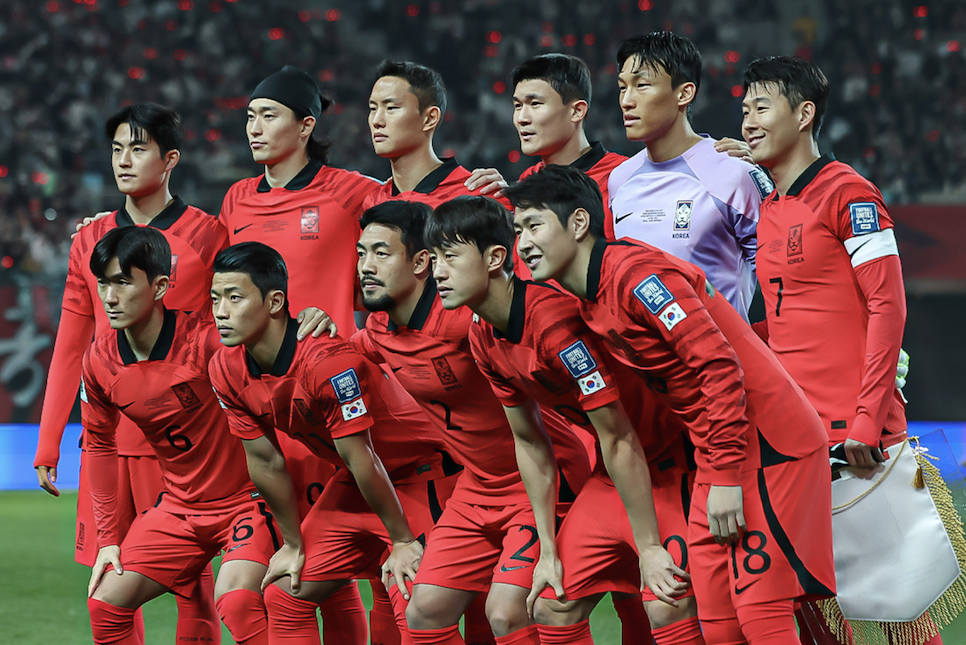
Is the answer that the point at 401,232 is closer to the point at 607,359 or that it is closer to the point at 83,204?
the point at 607,359

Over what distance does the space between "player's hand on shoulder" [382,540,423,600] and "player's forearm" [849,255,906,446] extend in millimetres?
1473

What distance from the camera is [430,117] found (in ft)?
14.4

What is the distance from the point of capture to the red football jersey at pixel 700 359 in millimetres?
2785

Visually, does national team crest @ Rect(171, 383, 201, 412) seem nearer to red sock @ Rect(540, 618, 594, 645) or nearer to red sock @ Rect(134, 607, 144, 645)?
red sock @ Rect(134, 607, 144, 645)

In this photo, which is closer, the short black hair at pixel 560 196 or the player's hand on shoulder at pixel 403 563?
the short black hair at pixel 560 196

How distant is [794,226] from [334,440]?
5.59 ft

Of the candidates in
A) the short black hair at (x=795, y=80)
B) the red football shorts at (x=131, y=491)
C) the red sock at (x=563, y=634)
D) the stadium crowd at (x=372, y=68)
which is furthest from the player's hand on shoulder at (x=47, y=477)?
the stadium crowd at (x=372, y=68)

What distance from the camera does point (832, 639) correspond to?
12.0 feet

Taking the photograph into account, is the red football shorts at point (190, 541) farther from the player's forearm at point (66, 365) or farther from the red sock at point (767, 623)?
the red sock at point (767, 623)

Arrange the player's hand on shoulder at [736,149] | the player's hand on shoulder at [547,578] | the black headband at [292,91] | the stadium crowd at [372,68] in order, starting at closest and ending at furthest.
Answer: the player's hand on shoulder at [547,578], the player's hand on shoulder at [736,149], the black headband at [292,91], the stadium crowd at [372,68]

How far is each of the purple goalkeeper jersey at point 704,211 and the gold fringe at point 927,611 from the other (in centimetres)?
85

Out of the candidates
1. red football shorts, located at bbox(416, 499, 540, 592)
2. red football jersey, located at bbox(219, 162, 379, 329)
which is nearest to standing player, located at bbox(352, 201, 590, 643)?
red football shorts, located at bbox(416, 499, 540, 592)

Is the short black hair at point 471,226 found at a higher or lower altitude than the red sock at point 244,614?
higher

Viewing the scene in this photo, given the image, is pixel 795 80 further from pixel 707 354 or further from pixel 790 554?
pixel 790 554
